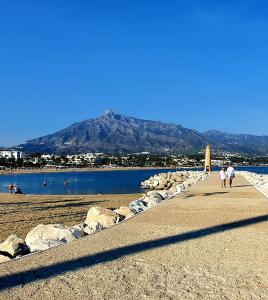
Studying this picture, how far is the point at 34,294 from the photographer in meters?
5.33

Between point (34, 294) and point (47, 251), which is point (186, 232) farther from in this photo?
point (34, 294)

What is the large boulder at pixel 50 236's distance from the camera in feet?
28.4

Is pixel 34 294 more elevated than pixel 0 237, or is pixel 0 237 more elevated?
pixel 34 294

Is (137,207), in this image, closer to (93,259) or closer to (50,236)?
(50,236)

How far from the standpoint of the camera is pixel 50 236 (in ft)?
32.2

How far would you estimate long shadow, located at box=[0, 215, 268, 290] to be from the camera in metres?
5.90

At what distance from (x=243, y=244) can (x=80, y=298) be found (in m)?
3.95

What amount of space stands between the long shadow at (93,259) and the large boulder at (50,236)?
1.53 metres

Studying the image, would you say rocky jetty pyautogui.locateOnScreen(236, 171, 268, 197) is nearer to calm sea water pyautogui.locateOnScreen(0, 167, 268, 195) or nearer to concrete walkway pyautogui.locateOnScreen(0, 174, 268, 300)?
concrete walkway pyautogui.locateOnScreen(0, 174, 268, 300)

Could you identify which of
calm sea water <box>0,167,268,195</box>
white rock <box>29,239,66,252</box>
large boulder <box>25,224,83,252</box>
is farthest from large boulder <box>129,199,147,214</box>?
calm sea water <box>0,167,268,195</box>

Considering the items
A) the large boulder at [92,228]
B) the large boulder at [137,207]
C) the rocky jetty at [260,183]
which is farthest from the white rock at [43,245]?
the rocky jetty at [260,183]

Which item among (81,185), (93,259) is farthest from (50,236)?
(81,185)

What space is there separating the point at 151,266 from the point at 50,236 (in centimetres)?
367


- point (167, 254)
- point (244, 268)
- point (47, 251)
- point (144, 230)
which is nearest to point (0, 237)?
point (144, 230)
